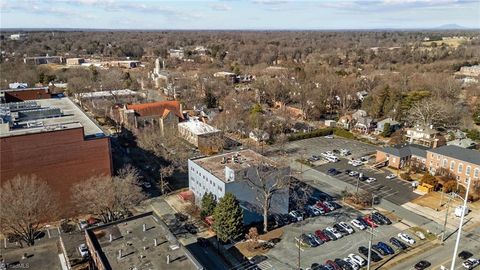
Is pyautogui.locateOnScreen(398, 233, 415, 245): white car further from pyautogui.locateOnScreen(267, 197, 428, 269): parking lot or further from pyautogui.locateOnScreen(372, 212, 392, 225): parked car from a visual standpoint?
pyautogui.locateOnScreen(372, 212, 392, 225): parked car

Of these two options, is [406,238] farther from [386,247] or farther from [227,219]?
[227,219]

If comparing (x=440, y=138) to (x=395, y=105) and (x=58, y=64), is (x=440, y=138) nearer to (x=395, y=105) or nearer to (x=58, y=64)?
(x=395, y=105)

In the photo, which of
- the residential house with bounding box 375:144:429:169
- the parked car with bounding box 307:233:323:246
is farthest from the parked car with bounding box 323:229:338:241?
the residential house with bounding box 375:144:429:169

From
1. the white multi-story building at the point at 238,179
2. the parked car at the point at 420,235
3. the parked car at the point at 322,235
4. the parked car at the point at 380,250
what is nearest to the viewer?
the parked car at the point at 380,250

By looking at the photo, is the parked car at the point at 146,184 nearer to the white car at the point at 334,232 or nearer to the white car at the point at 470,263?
the white car at the point at 334,232

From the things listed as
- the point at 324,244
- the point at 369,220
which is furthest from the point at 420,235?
the point at 324,244

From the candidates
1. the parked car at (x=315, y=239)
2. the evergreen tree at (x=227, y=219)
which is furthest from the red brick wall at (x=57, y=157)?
the parked car at (x=315, y=239)
